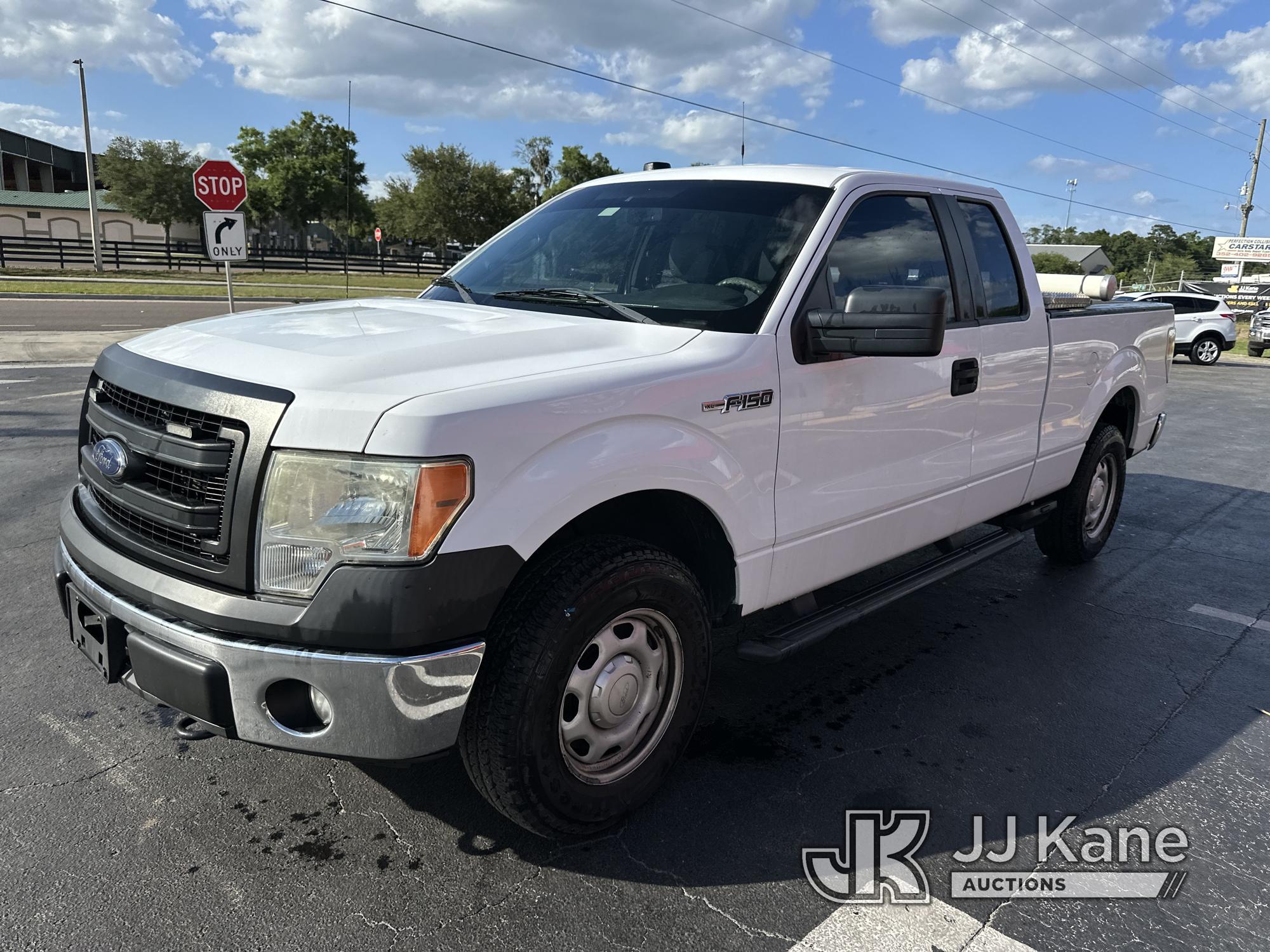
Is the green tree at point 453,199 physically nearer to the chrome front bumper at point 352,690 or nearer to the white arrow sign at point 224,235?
the white arrow sign at point 224,235

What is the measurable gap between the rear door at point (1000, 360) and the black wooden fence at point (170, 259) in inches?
1431

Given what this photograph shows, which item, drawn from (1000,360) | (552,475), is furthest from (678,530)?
(1000,360)

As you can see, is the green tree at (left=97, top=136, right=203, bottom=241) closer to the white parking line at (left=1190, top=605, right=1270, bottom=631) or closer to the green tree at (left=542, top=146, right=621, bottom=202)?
the green tree at (left=542, top=146, right=621, bottom=202)

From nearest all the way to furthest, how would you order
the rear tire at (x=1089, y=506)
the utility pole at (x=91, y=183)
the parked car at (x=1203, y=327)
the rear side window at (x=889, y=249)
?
1. the rear side window at (x=889, y=249)
2. the rear tire at (x=1089, y=506)
3. the parked car at (x=1203, y=327)
4. the utility pole at (x=91, y=183)

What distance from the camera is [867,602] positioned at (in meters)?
3.62

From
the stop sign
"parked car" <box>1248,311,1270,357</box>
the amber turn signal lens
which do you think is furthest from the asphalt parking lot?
"parked car" <box>1248,311,1270,357</box>

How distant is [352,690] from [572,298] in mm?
1673

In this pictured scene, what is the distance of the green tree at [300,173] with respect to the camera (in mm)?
61844

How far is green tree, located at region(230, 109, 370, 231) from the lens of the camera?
6184 cm

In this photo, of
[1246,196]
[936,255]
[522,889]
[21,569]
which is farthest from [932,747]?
[1246,196]

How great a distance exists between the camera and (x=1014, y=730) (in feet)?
11.6

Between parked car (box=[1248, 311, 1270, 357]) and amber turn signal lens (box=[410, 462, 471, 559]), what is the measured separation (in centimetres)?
2676

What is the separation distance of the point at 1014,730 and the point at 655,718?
1.53 m

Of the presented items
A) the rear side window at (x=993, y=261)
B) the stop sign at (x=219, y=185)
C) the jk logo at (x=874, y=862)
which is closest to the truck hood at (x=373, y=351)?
the jk logo at (x=874, y=862)
